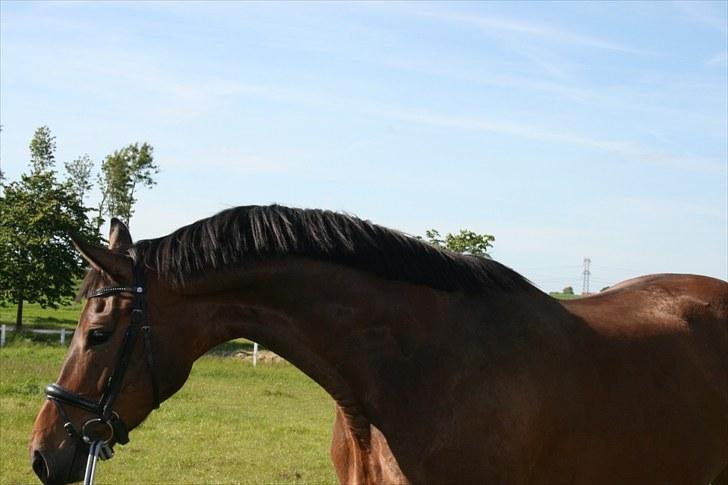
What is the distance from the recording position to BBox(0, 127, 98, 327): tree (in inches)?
1277

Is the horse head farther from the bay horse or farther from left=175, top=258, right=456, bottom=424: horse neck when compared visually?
left=175, top=258, right=456, bottom=424: horse neck

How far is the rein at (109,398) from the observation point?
322cm

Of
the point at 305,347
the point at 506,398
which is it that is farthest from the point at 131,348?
the point at 506,398

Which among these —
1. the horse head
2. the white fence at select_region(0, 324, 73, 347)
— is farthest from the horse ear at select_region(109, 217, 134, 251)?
the white fence at select_region(0, 324, 73, 347)

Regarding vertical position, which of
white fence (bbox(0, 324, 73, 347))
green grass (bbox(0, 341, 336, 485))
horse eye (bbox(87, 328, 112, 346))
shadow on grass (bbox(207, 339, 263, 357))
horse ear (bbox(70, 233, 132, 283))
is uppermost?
horse ear (bbox(70, 233, 132, 283))

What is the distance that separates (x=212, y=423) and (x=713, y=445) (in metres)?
8.88

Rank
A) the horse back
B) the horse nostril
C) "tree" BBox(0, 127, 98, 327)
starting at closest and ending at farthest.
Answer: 1. the horse nostril
2. the horse back
3. "tree" BBox(0, 127, 98, 327)

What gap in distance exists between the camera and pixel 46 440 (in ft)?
10.6

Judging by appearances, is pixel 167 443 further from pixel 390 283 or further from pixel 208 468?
pixel 390 283

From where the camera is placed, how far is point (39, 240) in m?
32.9

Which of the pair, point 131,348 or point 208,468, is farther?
point 208,468

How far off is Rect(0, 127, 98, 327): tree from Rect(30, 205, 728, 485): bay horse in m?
30.1

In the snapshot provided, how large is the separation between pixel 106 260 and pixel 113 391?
1.69 ft

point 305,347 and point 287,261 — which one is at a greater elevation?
point 287,261
